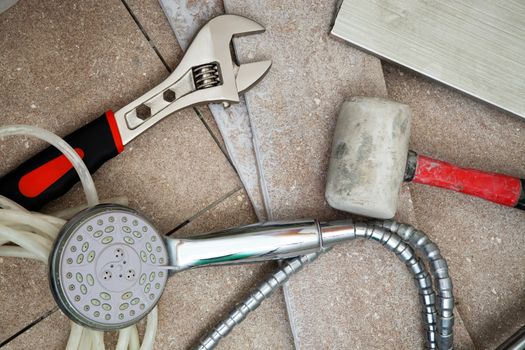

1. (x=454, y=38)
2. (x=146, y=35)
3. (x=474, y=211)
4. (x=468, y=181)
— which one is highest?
(x=146, y=35)

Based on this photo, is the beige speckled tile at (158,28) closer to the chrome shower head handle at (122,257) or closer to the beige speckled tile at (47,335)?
the chrome shower head handle at (122,257)

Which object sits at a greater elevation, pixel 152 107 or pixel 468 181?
pixel 152 107

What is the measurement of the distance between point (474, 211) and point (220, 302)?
420mm

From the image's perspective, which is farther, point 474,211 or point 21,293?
point 474,211

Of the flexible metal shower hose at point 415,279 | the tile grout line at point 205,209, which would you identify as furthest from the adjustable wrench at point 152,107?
the flexible metal shower hose at point 415,279

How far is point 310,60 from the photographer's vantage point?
0.81m

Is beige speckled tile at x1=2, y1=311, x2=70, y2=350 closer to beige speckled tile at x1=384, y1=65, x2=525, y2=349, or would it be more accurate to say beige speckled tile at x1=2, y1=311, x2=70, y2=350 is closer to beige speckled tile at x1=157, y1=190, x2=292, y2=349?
beige speckled tile at x1=157, y1=190, x2=292, y2=349

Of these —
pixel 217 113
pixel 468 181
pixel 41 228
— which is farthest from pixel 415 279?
pixel 41 228

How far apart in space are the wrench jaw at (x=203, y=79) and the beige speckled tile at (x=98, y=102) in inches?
1.7

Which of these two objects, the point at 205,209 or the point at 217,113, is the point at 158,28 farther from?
the point at 205,209

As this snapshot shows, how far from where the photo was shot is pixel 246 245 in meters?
0.71

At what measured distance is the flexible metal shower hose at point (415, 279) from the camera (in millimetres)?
753

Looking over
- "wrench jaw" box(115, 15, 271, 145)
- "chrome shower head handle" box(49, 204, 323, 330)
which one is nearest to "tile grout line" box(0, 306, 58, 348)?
"chrome shower head handle" box(49, 204, 323, 330)

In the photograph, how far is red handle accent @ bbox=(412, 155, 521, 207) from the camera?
2.50 feet
